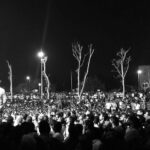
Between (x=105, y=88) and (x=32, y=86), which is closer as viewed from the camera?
(x=105, y=88)

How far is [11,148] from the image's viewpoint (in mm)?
7332

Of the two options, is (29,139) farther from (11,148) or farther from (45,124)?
(45,124)

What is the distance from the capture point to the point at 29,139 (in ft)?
23.0

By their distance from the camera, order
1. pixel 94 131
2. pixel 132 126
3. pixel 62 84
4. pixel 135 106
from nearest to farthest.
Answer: pixel 94 131 → pixel 132 126 → pixel 135 106 → pixel 62 84

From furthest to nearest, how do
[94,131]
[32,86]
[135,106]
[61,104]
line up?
[32,86]
[61,104]
[135,106]
[94,131]

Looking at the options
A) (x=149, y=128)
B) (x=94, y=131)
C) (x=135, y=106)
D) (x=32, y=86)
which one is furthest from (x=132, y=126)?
(x=32, y=86)

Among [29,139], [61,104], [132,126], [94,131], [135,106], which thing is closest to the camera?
[29,139]

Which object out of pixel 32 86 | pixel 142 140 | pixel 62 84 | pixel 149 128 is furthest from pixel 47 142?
pixel 32 86

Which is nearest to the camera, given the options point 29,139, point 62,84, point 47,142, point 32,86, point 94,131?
point 29,139

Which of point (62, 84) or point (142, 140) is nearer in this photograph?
point (142, 140)

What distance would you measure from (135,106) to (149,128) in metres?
17.4

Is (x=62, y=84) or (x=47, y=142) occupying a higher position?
(x=62, y=84)

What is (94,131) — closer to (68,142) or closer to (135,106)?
(68,142)

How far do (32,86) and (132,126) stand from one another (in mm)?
102568
